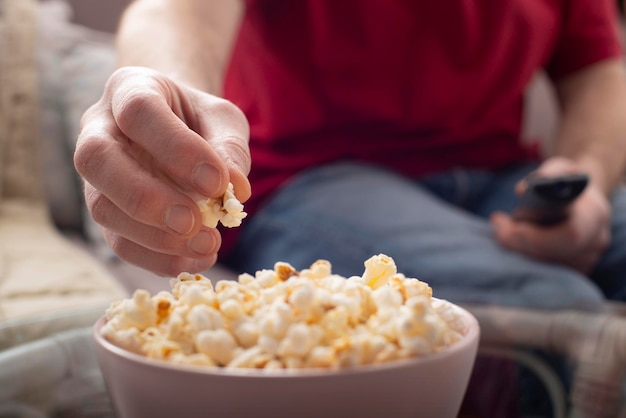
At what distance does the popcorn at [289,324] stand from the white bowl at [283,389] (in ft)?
0.04

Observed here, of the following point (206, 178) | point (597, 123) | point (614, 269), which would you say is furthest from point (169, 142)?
point (597, 123)

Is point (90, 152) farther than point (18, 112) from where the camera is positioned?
No

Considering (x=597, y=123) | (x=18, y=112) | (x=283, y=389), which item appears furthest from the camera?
(x=18, y=112)

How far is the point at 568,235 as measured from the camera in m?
1.08

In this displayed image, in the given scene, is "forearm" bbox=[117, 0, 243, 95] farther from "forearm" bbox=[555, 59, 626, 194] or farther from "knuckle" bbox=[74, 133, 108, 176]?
"forearm" bbox=[555, 59, 626, 194]

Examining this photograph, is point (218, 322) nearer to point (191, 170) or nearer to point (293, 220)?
point (191, 170)

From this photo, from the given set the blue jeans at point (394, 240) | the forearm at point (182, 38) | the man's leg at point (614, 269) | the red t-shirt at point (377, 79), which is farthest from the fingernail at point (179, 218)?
the man's leg at point (614, 269)

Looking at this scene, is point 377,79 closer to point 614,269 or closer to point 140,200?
point 614,269

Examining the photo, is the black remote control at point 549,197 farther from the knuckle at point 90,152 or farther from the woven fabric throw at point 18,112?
the woven fabric throw at point 18,112

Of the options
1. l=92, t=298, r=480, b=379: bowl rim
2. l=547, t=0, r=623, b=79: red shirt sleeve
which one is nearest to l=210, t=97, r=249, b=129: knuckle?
l=92, t=298, r=480, b=379: bowl rim

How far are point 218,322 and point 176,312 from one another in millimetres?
30

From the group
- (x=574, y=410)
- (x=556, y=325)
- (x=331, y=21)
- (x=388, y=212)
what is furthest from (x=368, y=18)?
(x=574, y=410)

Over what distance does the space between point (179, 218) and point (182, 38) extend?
1.23 ft

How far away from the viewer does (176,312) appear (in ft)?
1.32
